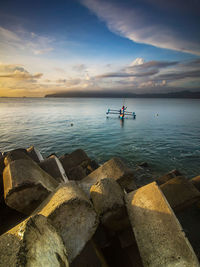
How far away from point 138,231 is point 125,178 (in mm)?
1480

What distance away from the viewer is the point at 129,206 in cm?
230

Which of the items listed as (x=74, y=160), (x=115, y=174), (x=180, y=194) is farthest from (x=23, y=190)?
(x=74, y=160)

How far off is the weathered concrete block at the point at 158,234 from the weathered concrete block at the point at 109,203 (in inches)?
7.8

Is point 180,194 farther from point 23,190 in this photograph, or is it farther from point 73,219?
point 23,190

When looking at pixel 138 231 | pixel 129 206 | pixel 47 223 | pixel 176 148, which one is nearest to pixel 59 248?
pixel 47 223

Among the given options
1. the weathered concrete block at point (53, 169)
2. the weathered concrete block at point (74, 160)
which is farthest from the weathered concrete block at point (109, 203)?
the weathered concrete block at point (74, 160)

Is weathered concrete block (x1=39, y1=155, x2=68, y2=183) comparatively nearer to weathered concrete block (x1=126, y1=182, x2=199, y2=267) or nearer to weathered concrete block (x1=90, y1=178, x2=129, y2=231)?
weathered concrete block (x1=90, y1=178, x2=129, y2=231)

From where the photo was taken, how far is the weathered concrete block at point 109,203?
2.19 metres

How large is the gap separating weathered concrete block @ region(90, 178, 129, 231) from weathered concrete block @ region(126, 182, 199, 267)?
7.8 inches

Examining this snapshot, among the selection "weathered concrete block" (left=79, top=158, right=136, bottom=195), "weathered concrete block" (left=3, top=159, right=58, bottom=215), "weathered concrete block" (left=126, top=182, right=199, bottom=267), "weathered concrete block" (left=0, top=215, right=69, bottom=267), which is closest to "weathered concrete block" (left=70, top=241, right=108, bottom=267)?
"weathered concrete block" (left=0, top=215, right=69, bottom=267)

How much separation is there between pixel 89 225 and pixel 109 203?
1.38ft

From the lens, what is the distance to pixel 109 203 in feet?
7.18

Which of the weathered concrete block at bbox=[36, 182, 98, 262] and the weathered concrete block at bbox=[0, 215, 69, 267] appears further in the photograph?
the weathered concrete block at bbox=[36, 182, 98, 262]

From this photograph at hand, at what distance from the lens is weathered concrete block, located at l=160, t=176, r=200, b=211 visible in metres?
3.22
